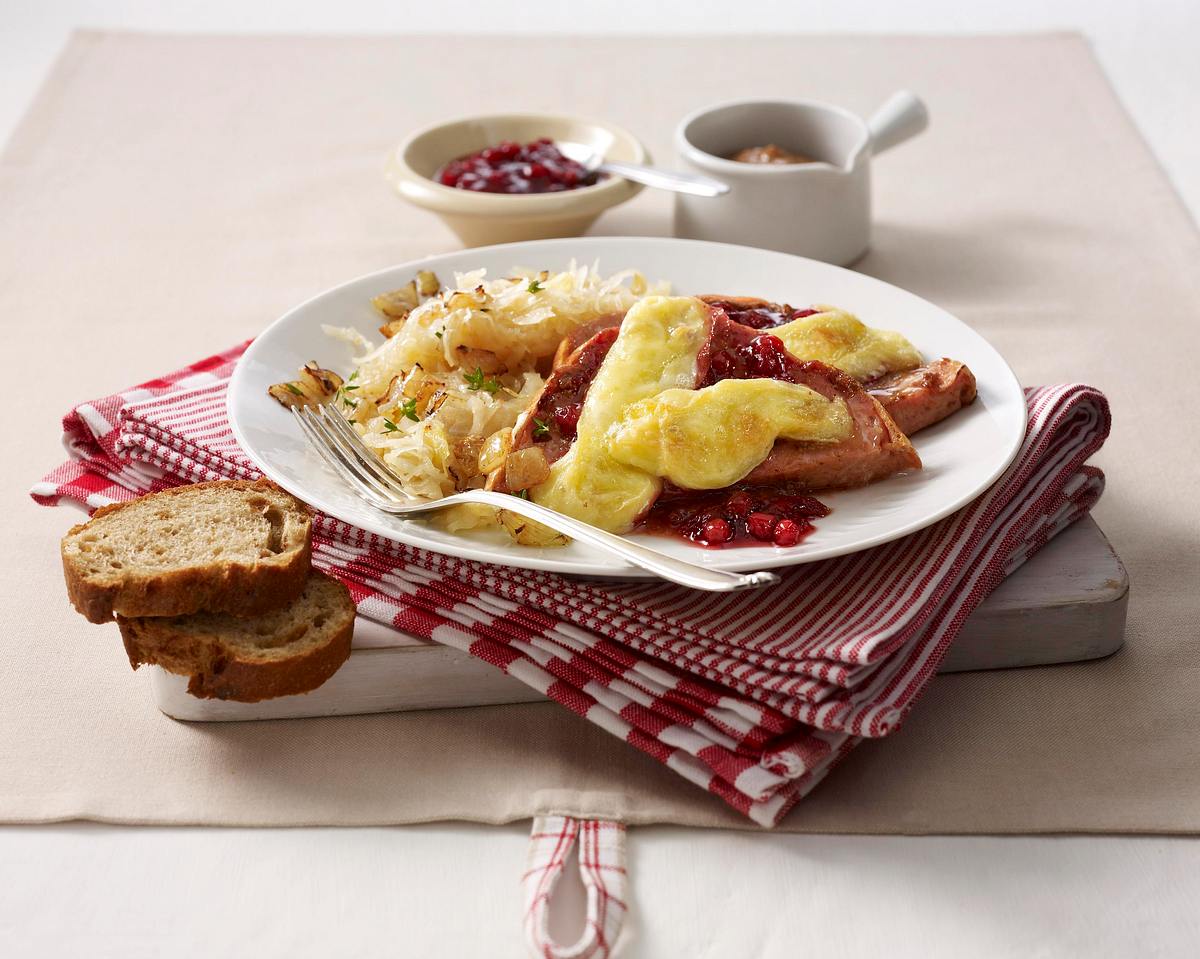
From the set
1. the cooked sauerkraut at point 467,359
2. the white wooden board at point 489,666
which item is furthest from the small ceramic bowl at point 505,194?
the white wooden board at point 489,666

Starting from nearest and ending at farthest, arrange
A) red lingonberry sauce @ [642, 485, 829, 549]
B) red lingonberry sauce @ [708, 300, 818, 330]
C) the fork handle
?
1. the fork handle
2. red lingonberry sauce @ [642, 485, 829, 549]
3. red lingonberry sauce @ [708, 300, 818, 330]

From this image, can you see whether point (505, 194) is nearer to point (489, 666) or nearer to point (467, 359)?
point (467, 359)

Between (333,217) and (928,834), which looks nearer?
(928,834)

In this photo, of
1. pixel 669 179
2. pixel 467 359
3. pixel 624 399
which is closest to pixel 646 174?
pixel 669 179

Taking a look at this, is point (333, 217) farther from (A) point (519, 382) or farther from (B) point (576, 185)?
(A) point (519, 382)

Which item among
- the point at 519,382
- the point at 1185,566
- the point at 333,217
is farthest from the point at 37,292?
the point at 1185,566

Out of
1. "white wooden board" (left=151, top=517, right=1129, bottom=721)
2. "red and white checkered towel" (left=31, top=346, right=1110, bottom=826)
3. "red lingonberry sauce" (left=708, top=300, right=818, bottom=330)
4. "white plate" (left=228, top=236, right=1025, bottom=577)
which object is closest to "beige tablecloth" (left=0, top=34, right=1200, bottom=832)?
"white wooden board" (left=151, top=517, right=1129, bottom=721)

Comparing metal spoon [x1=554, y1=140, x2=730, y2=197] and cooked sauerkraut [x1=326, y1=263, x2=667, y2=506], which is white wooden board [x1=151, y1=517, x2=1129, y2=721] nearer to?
cooked sauerkraut [x1=326, y1=263, x2=667, y2=506]
